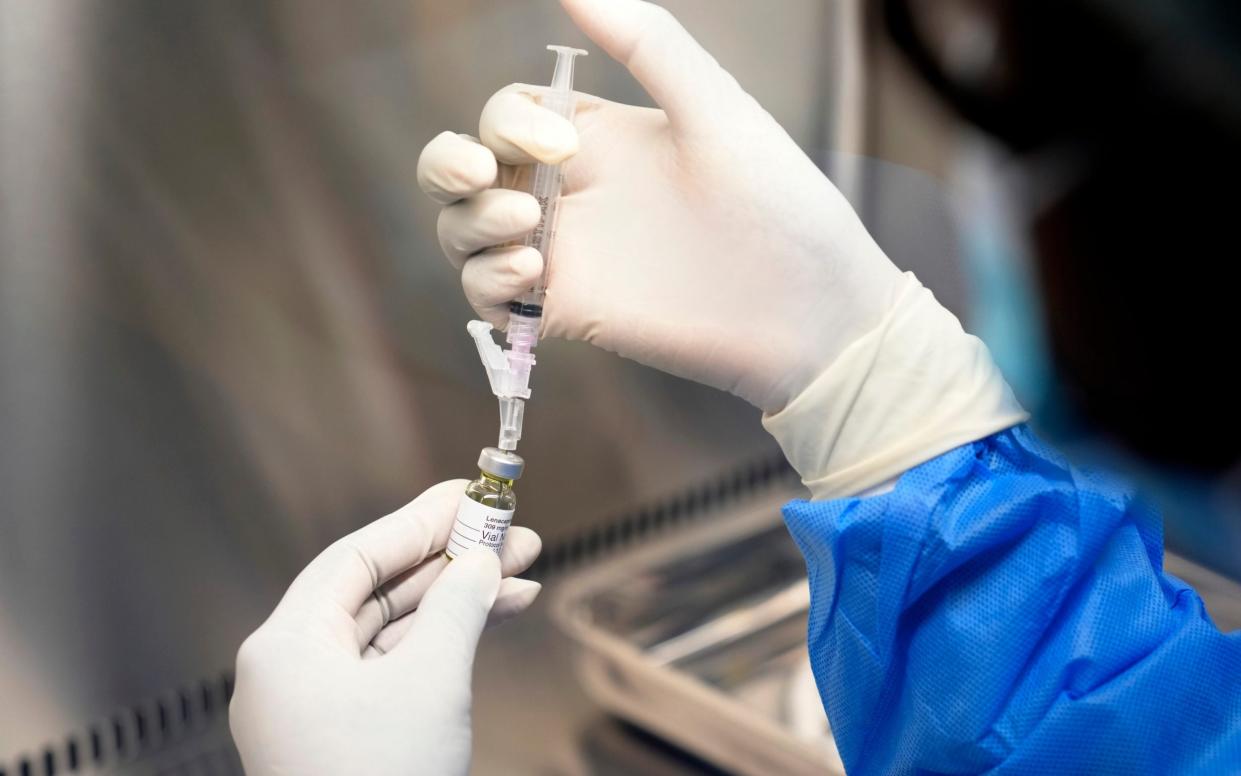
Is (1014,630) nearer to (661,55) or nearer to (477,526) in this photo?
(477,526)

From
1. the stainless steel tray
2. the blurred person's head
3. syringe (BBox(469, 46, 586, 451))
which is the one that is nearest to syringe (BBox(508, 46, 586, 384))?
syringe (BBox(469, 46, 586, 451))

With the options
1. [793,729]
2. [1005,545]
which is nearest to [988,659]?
[1005,545]

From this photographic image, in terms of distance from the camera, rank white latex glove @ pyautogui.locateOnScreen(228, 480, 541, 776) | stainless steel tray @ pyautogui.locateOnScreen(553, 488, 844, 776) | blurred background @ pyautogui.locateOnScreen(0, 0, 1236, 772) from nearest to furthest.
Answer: white latex glove @ pyautogui.locateOnScreen(228, 480, 541, 776)
blurred background @ pyautogui.locateOnScreen(0, 0, 1236, 772)
stainless steel tray @ pyautogui.locateOnScreen(553, 488, 844, 776)

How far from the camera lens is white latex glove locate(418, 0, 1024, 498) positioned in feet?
3.06

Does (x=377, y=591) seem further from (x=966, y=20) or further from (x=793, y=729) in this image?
(x=966, y=20)

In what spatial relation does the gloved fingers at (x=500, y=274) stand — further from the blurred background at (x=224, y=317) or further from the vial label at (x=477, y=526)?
the blurred background at (x=224, y=317)

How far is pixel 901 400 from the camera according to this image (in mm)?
944

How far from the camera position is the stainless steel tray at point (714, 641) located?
1.32 metres

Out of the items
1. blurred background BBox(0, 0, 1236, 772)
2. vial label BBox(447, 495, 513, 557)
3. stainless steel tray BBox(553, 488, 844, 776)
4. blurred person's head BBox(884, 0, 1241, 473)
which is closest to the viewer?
blurred person's head BBox(884, 0, 1241, 473)

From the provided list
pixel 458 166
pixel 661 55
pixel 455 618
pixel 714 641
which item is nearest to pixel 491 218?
pixel 458 166

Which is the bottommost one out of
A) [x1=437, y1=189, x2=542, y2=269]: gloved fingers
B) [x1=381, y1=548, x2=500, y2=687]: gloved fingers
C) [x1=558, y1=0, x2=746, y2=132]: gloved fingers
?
[x1=381, y1=548, x2=500, y2=687]: gloved fingers

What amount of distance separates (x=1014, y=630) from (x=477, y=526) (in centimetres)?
43

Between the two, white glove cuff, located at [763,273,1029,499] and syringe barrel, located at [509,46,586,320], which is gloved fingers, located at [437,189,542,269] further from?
white glove cuff, located at [763,273,1029,499]

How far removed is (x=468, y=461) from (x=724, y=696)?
43cm
